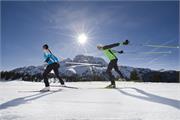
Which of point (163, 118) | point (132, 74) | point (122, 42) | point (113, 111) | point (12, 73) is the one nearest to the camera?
point (163, 118)

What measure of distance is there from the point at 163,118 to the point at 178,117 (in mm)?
289

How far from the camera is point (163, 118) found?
11.7ft

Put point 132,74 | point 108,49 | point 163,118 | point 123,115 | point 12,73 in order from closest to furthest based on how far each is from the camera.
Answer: point 163,118 → point 123,115 → point 108,49 → point 12,73 → point 132,74

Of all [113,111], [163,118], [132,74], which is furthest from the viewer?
[132,74]

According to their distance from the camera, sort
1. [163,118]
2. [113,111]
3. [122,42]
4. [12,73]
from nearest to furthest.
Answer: [163,118] < [113,111] < [122,42] < [12,73]

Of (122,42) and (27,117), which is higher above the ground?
(122,42)

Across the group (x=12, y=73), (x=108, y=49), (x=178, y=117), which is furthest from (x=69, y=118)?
(x=12, y=73)

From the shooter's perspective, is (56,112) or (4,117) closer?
(4,117)

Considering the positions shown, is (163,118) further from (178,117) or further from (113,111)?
(113,111)

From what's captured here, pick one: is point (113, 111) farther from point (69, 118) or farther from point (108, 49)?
point (108, 49)

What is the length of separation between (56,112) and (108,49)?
7.24 m

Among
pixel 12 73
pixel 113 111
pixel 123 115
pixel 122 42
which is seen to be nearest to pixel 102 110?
pixel 113 111

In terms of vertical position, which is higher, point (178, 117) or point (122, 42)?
point (122, 42)

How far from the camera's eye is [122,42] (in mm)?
10195
